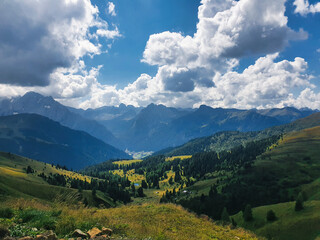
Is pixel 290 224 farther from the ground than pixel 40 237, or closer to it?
closer to it

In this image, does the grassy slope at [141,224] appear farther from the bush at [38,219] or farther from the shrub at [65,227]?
the bush at [38,219]

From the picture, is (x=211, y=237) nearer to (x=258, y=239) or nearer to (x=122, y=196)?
(x=258, y=239)

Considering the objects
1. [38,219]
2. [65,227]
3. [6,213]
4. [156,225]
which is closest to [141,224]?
[156,225]

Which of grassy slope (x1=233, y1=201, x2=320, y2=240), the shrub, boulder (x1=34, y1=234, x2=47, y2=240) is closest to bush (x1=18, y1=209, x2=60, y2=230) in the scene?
the shrub

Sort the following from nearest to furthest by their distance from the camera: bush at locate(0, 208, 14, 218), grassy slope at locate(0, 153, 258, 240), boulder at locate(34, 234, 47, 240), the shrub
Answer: boulder at locate(34, 234, 47, 240)
the shrub
bush at locate(0, 208, 14, 218)
grassy slope at locate(0, 153, 258, 240)

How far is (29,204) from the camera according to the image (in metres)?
17.8

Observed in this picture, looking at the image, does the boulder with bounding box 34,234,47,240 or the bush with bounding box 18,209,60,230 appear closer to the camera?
the boulder with bounding box 34,234,47,240

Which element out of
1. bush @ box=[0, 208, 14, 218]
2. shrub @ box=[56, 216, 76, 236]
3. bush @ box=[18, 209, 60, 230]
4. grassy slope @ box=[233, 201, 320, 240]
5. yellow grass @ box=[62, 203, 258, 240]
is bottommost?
grassy slope @ box=[233, 201, 320, 240]

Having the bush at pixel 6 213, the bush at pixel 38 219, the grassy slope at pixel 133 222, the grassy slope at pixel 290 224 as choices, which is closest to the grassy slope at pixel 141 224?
the grassy slope at pixel 133 222

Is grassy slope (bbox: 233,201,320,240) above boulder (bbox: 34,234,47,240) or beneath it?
beneath

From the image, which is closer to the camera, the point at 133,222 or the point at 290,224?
the point at 133,222

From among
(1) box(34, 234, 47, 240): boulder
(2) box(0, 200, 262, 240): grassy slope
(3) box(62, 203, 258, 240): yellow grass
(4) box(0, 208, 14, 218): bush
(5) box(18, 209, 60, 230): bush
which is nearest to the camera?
(1) box(34, 234, 47, 240): boulder

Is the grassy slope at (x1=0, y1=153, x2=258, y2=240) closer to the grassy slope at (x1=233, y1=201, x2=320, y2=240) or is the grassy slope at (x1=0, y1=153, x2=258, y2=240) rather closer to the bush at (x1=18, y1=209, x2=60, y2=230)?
the bush at (x1=18, y1=209, x2=60, y2=230)

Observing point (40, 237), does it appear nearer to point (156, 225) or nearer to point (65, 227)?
→ point (65, 227)
